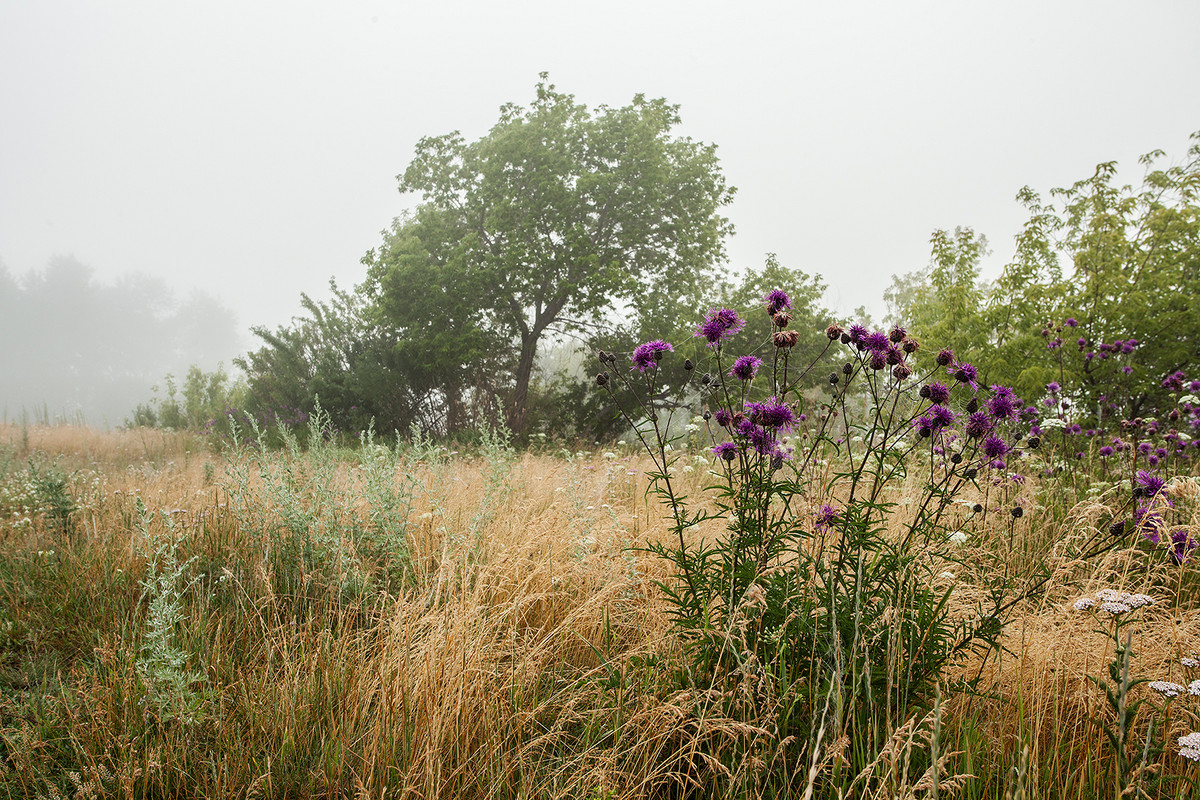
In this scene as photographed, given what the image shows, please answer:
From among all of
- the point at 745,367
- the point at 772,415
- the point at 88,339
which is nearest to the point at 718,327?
the point at 745,367

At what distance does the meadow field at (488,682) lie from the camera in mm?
1552

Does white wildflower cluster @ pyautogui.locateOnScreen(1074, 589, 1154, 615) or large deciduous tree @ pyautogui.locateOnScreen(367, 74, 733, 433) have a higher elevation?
large deciduous tree @ pyautogui.locateOnScreen(367, 74, 733, 433)

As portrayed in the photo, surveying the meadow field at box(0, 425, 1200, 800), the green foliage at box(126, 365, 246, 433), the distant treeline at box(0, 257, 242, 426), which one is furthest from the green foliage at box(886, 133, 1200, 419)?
the distant treeline at box(0, 257, 242, 426)

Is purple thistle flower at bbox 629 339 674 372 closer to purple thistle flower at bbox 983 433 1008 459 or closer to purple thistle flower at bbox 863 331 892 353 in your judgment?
purple thistle flower at bbox 863 331 892 353

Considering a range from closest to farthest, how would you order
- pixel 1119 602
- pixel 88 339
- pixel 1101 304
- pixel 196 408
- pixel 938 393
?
pixel 1119 602 < pixel 938 393 < pixel 1101 304 < pixel 196 408 < pixel 88 339

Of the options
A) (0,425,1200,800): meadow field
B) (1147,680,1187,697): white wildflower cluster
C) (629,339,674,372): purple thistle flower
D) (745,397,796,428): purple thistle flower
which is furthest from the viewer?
(629,339,674,372): purple thistle flower

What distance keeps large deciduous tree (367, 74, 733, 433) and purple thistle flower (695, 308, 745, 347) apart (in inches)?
446

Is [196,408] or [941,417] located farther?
[196,408]

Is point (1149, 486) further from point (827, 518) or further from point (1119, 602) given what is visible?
point (827, 518)

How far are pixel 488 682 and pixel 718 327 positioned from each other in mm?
1533

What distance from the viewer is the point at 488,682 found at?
199cm

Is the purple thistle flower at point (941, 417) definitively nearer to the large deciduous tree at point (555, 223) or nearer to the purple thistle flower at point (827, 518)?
the purple thistle flower at point (827, 518)

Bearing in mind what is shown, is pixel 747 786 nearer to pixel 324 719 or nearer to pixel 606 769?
pixel 606 769

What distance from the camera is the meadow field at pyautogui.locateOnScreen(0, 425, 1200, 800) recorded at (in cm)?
155
